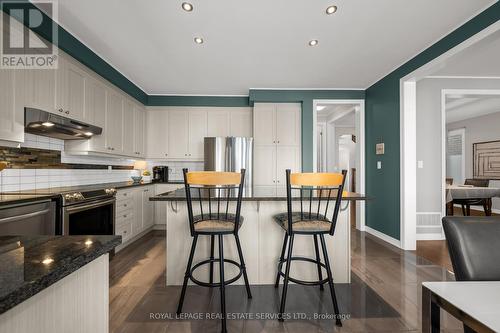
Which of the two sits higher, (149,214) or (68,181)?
(68,181)

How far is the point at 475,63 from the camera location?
130 inches

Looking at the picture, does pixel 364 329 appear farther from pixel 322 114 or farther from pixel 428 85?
pixel 322 114

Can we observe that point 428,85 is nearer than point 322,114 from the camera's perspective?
Yes

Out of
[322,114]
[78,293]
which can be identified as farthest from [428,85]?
[78,293]

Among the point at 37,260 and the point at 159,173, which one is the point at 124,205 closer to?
the point at 159,173

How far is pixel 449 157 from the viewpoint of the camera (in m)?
7.39

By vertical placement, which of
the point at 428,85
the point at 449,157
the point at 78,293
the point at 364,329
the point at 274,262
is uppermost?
the point at 428,85

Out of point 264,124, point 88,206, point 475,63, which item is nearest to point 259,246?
point 88,206

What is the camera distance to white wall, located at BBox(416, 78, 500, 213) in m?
3.66

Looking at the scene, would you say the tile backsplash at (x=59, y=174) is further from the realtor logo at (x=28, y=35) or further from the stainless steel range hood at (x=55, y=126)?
the realtor logo at (x=28, y=35)

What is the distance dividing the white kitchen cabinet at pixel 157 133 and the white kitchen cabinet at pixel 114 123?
922mm

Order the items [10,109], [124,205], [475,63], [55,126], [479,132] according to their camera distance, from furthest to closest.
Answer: [479,132]
[475,63]
[124,205]
[55,126]
[10,109]

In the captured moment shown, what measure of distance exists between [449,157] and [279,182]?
655 centimetres

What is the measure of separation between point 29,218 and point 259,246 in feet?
6.11
